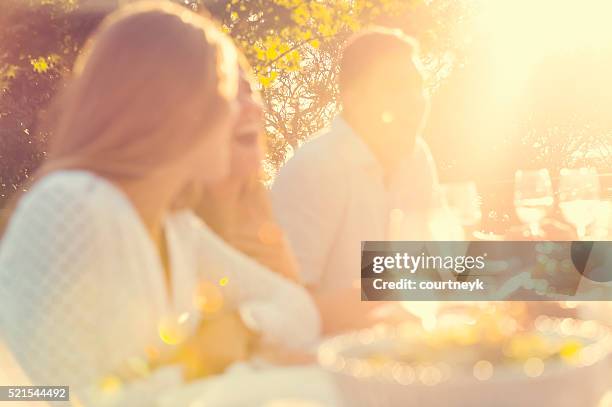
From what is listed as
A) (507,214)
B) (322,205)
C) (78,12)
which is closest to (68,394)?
(322,205)

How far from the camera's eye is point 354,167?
3854 millimetres

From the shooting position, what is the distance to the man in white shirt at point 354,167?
367 centimetres

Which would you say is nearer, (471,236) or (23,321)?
(23,321)

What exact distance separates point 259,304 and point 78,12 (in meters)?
7.37

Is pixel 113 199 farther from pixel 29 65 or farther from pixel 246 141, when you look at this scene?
pixel 29 65

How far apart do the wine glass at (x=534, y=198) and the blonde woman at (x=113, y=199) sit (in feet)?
6.03

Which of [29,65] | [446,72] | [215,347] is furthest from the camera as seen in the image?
[446,72]

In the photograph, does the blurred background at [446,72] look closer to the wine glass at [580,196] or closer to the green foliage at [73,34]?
the green foliage at [73,34]

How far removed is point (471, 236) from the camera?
11.6 ft

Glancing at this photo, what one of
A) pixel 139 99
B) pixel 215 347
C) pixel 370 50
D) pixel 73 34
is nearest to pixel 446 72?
pixel 73 34

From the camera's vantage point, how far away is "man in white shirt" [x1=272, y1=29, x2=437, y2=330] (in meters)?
3.67

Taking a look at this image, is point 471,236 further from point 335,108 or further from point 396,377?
point 335,108

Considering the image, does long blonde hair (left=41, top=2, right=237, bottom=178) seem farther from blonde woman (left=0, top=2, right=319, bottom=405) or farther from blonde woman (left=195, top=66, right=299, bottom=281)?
blonde woman (left=195, top=66, right=299, bottom=281)

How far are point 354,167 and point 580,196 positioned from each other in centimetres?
113
